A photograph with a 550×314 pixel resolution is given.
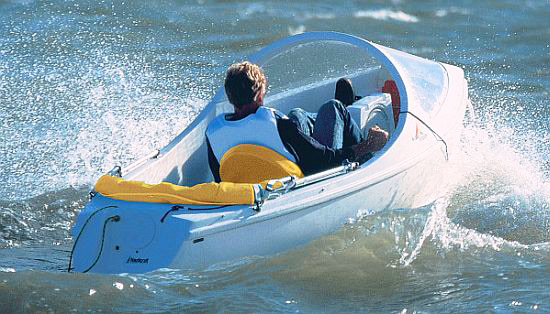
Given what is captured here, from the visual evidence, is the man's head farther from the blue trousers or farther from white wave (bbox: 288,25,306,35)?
white wave (bbox: 288,25,306,35)

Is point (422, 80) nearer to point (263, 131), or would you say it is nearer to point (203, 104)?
point (263, 131)

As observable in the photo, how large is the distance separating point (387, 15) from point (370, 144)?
6.43 meters

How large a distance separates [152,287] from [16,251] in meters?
1.39

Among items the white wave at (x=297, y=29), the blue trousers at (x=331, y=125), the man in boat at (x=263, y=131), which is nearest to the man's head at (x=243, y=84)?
the man in boat at (x=263, y=131)

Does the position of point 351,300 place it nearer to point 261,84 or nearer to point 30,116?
point 261,84

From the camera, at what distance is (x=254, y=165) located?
233 inches

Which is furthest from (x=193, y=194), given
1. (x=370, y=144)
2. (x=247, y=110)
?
(x=370, y=144)

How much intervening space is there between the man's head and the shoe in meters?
1.41

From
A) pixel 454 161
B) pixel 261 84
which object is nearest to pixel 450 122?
pixel 454 161

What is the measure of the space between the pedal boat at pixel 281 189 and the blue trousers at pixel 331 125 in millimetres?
273

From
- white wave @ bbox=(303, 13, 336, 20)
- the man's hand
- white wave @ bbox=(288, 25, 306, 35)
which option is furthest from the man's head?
white wave @ bbox=(303, 13, 336, 20)

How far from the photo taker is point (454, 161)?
23.6 feet

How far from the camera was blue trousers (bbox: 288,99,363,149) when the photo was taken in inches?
247

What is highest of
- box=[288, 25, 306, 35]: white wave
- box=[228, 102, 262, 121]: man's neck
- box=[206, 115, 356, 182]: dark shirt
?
box=[228, 102, 262, 121]: man's neck
